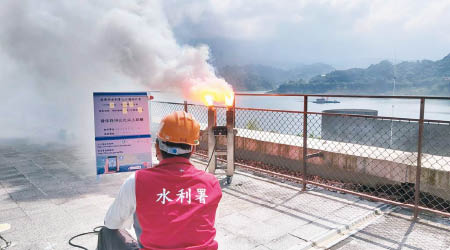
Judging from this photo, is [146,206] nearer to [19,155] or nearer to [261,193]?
[261,193]

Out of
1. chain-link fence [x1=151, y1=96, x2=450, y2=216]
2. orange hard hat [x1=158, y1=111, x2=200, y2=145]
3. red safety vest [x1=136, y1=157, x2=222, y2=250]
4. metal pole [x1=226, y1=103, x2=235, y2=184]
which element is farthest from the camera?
metal pole [x1=226, y1=103, x2=235, y2=184]

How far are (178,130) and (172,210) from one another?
0.49 metres

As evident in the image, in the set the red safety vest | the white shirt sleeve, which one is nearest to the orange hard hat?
the red safety vest

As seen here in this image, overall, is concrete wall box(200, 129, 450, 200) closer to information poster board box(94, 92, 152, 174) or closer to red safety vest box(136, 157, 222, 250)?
information poster board box(94, 92, 152, 174)

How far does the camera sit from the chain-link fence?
4.56m

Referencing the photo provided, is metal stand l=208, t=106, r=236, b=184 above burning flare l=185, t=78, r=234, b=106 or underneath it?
underneath

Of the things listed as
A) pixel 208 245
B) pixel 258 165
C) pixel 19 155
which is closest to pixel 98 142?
pixel 208 245

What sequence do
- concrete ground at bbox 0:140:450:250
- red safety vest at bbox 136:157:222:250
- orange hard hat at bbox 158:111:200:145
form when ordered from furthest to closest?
concrete ground at bbox 0:140:450:250 → orange hard hat at bbox 158:111:200:145 → red safety vest at bbox 136:157:222:250

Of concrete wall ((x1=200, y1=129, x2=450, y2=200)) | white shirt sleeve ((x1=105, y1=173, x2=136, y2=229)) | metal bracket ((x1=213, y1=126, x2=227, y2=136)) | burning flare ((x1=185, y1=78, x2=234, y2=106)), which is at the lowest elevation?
concrete wall ((x1=200, y1=129, x2=450, y2=200))

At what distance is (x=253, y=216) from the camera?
172 inches

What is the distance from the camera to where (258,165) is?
6852 millimetres

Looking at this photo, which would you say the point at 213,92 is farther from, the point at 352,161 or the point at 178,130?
the point at 178,130

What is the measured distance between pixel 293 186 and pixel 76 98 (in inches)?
417

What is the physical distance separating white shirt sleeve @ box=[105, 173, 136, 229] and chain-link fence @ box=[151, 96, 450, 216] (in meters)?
3.67
